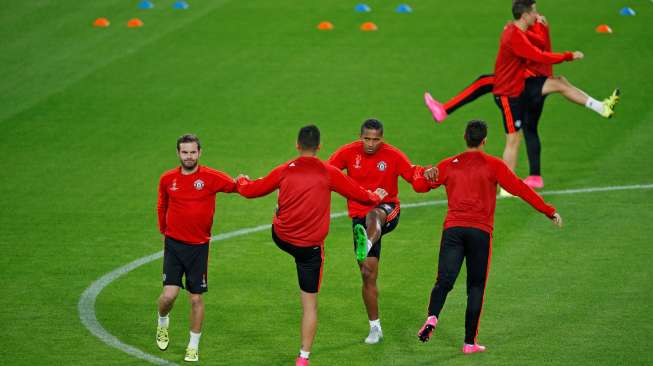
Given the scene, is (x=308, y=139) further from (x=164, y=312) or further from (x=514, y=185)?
(x=164, y=312)

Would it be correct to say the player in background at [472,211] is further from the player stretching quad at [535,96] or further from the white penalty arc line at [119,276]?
the player stretching quad at [535,96]

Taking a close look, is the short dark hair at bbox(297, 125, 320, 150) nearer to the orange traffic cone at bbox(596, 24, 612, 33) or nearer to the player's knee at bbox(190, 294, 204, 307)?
the player's knee at bbox(190, 294, 204, 307)

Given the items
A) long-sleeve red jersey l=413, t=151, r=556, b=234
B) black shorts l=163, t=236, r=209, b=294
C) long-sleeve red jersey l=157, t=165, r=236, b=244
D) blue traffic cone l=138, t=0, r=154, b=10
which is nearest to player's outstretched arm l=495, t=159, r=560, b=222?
long-sleeve red jersey l=413, t=151, r=556, b=234

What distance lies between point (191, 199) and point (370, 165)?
5.81 ft

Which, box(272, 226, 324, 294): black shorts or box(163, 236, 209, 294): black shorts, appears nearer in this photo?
box(272, 226, 324, 294): black shorts

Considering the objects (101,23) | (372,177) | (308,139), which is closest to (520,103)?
(372,177)

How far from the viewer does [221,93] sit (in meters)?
22.4

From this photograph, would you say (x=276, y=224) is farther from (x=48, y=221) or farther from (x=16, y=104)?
(x=16, y=104)

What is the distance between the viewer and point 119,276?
46.2 ft

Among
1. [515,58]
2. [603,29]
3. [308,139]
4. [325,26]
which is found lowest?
[308,139]

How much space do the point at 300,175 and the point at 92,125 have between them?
10686 millimetres

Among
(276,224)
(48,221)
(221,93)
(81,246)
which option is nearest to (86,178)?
(48,221)

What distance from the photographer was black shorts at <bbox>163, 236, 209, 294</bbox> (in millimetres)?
11297

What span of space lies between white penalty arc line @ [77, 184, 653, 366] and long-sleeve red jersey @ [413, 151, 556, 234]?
9.78 feet
